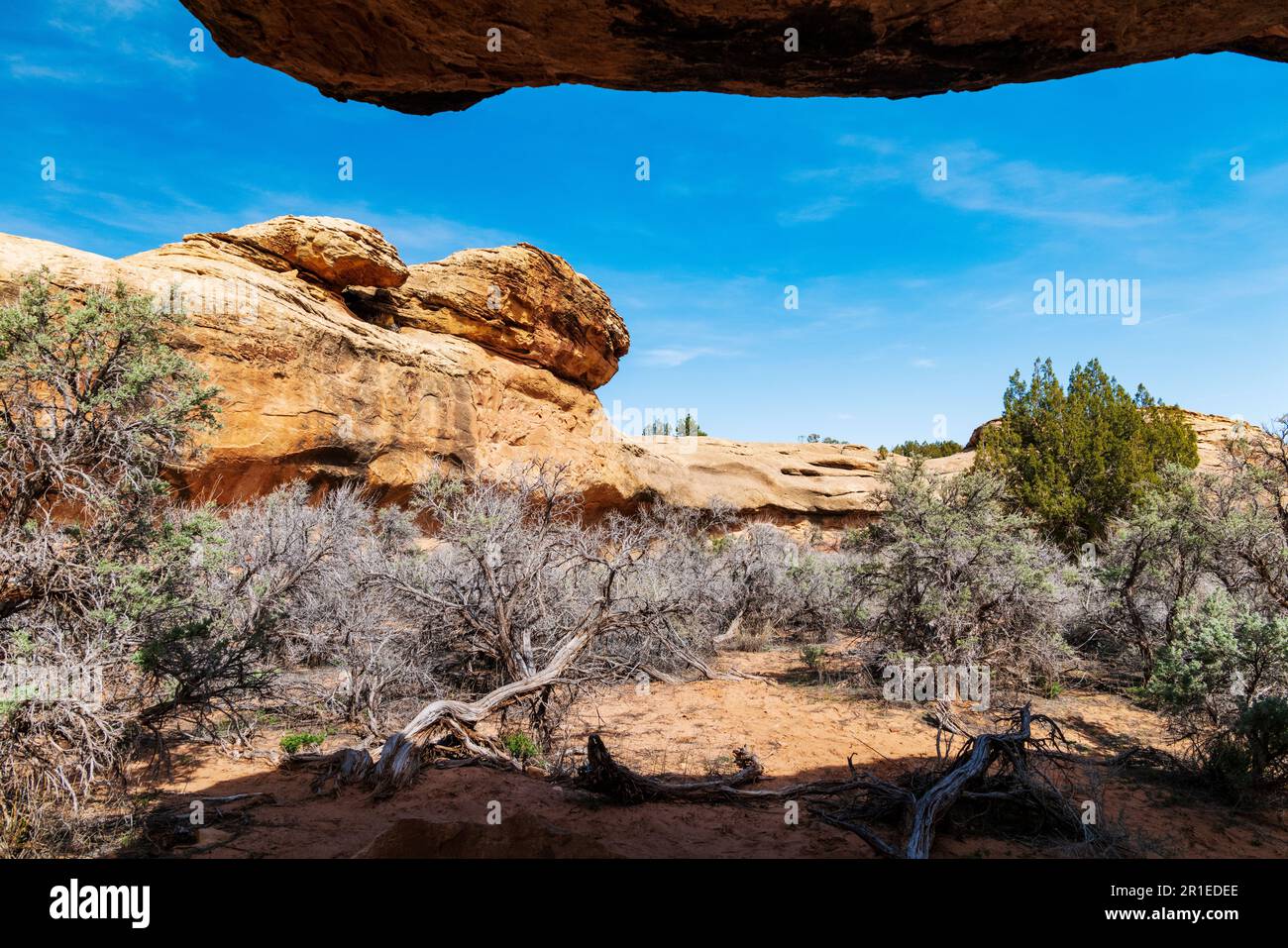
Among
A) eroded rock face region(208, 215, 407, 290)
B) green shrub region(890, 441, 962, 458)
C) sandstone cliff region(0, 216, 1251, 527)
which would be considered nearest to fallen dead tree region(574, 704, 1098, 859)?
sandstone cliff region(0, 216, 1251, 527)

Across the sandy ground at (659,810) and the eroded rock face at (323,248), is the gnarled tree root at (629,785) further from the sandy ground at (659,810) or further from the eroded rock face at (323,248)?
the eroded rock face at (323,248)

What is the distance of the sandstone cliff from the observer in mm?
12305

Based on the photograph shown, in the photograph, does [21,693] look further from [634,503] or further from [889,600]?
[634,503]

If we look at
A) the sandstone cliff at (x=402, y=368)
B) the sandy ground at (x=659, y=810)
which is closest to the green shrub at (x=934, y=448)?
the sandstone cliff at (x=402, y=368)

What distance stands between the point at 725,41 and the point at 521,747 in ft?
18.9

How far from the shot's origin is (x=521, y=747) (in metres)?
6.00

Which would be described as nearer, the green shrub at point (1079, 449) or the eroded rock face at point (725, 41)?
the eroded rock face at point (725, 41)

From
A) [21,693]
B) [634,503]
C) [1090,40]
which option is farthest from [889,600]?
[634,503]

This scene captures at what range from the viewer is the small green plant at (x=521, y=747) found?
5.91m

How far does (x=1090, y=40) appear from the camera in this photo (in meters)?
2.51

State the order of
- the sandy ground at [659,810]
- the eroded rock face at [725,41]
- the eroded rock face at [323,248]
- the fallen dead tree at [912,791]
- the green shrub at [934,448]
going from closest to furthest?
1. the eroded rock face at [725,41]
2. the sandy ground at [659,810]
3. the fallen dead tree at [912,791]
4. the eroded rock face at [323,248]
5. the green shrub at [934,448]

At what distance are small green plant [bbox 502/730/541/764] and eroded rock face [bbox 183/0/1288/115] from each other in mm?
5333

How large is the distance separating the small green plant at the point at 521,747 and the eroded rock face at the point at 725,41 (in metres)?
5.33

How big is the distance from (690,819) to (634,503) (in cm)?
1622
